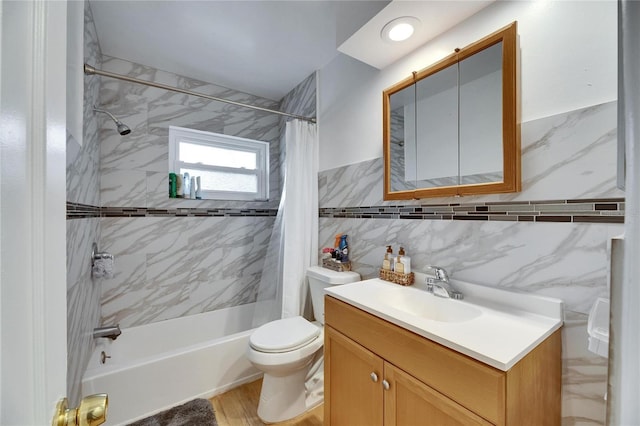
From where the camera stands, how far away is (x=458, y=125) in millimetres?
1241

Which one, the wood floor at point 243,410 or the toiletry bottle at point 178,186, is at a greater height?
the toiletry bottle at point 178,186

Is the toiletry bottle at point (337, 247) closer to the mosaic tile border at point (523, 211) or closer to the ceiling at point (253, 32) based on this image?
the mosaic tile border at point (523, 211)

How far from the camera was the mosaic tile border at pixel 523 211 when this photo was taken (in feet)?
2.75

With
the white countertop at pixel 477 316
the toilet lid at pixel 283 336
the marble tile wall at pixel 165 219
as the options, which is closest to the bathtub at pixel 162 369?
the marble tile wall at pixel 165 219

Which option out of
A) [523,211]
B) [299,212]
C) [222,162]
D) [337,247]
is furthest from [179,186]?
[523,211]

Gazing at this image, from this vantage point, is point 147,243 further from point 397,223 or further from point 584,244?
point 584,244

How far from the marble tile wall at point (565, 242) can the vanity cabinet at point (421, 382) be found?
0.08m

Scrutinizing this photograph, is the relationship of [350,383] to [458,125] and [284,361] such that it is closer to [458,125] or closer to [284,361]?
[284,361]

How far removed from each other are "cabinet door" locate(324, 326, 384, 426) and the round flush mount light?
5.07ft

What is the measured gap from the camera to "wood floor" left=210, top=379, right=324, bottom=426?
5.03ft

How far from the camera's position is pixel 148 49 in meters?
1.91

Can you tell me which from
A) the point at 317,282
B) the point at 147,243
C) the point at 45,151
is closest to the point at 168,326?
the point at 147,243

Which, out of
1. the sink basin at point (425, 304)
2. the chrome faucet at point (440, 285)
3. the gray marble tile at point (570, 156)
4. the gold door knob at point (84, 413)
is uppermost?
the gray marble tile at point (570, 156)

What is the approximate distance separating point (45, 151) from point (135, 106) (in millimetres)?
2220
